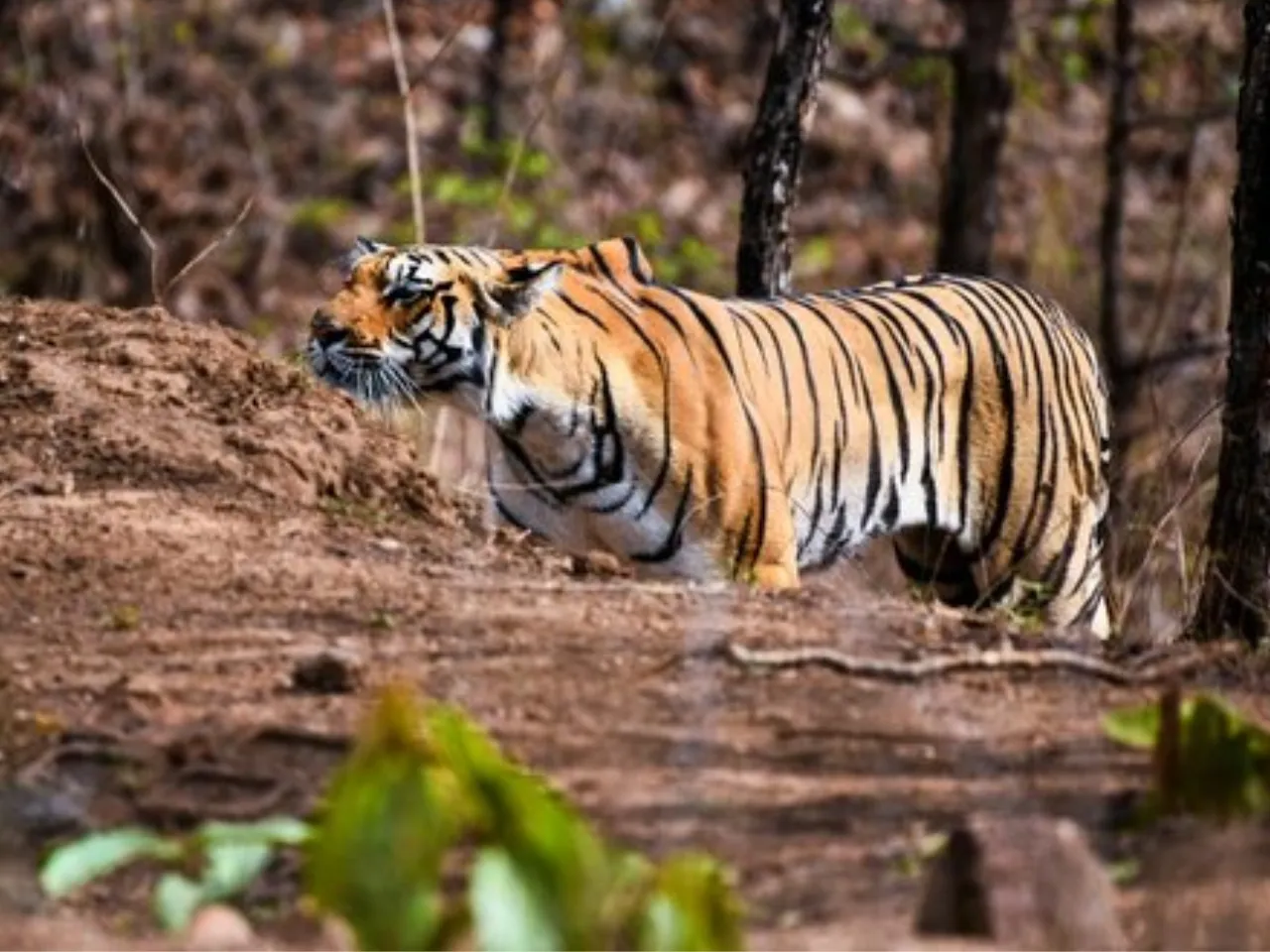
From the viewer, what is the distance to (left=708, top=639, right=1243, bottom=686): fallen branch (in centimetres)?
608

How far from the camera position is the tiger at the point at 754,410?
343 inches

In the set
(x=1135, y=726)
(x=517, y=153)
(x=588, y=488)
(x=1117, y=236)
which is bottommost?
(x=1135, y=726)

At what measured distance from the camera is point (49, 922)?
5.19 m

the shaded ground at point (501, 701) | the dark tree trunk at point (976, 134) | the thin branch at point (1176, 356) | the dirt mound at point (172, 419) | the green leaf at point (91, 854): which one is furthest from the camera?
the dark tree trunk at point (976, 134)

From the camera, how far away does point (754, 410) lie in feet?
29.7

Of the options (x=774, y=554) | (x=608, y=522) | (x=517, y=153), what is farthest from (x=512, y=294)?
(x=517, y=153)

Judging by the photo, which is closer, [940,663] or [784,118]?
[940,663]

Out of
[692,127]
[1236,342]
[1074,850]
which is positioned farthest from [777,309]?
[692,127]

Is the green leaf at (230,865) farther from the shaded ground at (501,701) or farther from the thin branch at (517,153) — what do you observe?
the thin branch at (517,153)

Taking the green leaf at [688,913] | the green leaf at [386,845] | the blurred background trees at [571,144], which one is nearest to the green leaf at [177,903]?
the green leaf at [386,845]

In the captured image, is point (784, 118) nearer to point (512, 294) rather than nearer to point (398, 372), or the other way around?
point (512, 294)

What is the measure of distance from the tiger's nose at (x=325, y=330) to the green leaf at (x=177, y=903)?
3.56 meters

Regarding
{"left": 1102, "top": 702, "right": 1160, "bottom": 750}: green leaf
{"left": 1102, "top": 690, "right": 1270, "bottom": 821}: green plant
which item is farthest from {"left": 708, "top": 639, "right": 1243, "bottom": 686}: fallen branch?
{"left": 1102, "top": 690, "right": 1270, "bottom": 821}: green plant

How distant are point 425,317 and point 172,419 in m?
0.76
